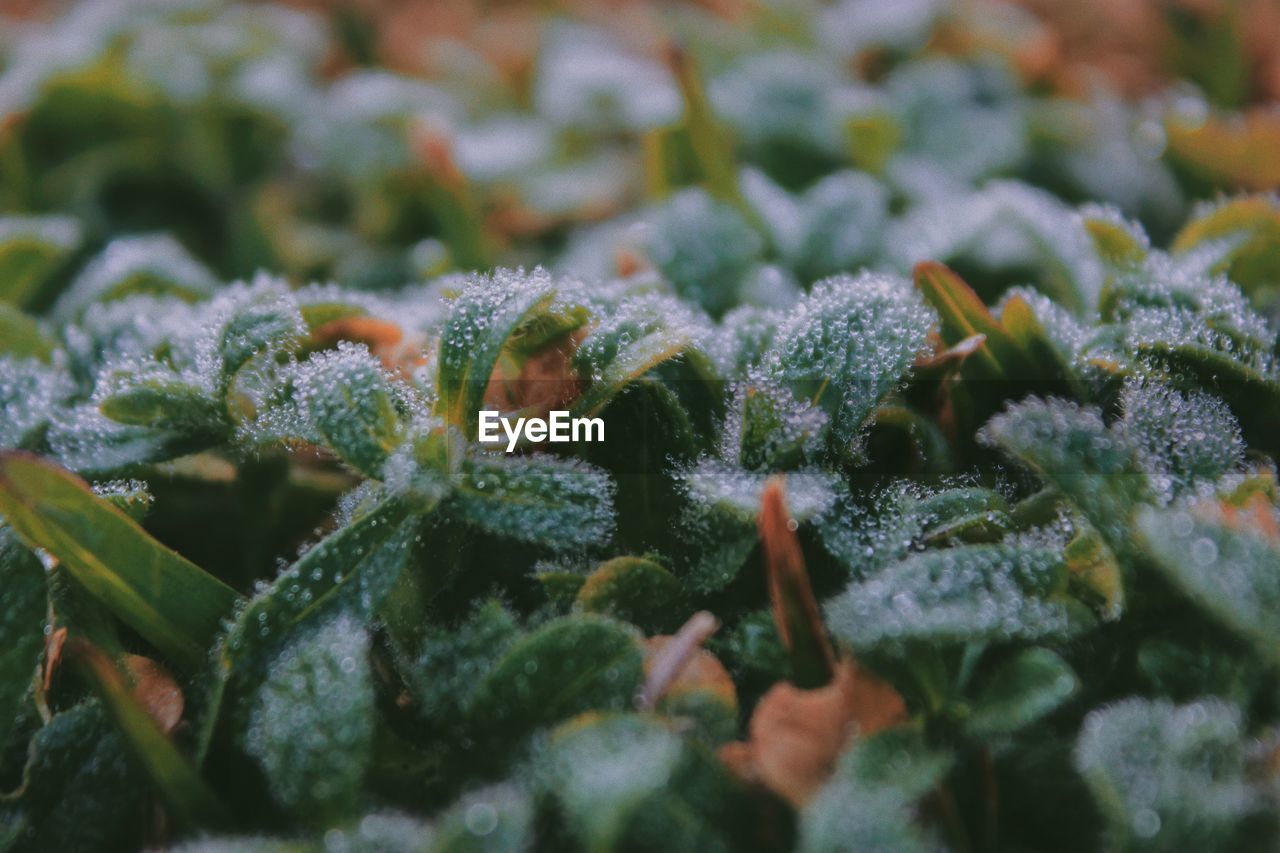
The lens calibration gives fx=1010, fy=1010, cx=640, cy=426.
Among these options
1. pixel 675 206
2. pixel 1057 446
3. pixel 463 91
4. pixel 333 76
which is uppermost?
pixel 333 76

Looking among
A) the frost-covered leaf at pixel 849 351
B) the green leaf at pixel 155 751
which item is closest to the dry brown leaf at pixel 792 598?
the frost-covered leaf at pixel 849 351

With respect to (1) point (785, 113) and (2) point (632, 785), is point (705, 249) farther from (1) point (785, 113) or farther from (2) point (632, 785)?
(2) point (632, 785)

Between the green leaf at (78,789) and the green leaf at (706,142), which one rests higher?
the green leaf at (706,142)

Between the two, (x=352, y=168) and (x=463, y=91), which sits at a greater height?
(x=463, y=91)

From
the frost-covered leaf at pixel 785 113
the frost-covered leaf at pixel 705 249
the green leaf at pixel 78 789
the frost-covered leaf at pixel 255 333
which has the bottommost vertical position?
the green leaf at pixel 78 789

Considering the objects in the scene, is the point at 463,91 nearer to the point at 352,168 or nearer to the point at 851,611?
the point at 352,168

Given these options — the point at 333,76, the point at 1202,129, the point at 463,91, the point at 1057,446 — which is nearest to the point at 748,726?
the point at 1057,446

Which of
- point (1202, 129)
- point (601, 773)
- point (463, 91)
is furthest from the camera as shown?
point (463, 91)

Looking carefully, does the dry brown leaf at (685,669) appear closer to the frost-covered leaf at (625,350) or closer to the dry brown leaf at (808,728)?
the dry brown leaf at (808,728)
